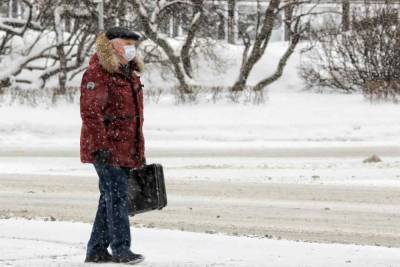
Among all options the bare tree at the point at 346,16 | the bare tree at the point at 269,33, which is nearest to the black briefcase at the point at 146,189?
the bare tree at the point at 269,33

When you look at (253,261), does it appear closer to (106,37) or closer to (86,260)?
(86,260)

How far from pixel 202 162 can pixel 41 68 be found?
61.7 ft

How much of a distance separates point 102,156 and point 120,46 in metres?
0.72

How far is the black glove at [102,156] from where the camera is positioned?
21.7 ft

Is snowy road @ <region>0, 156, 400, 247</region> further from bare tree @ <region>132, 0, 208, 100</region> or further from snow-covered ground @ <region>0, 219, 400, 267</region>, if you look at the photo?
bare tree @ <region>132, 0, 208, 100</region>

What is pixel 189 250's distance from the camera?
7.61 metres

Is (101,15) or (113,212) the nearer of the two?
(113,212)

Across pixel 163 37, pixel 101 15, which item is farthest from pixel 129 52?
pixel 163 37

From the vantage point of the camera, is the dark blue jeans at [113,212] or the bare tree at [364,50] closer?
the dark blue jeans at [113,212]

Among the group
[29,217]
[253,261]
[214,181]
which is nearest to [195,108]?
[214,181]

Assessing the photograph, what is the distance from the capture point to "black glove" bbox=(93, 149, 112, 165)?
6605mm

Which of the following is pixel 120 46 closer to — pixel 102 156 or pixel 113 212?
pixel 102 156

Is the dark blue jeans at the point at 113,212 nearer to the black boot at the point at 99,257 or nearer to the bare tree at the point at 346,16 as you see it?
the black boot at the point at 99,257

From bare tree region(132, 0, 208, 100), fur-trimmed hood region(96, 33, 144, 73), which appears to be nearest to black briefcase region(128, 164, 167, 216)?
fur-trimmed hood region(96, 33, 144, 73)
